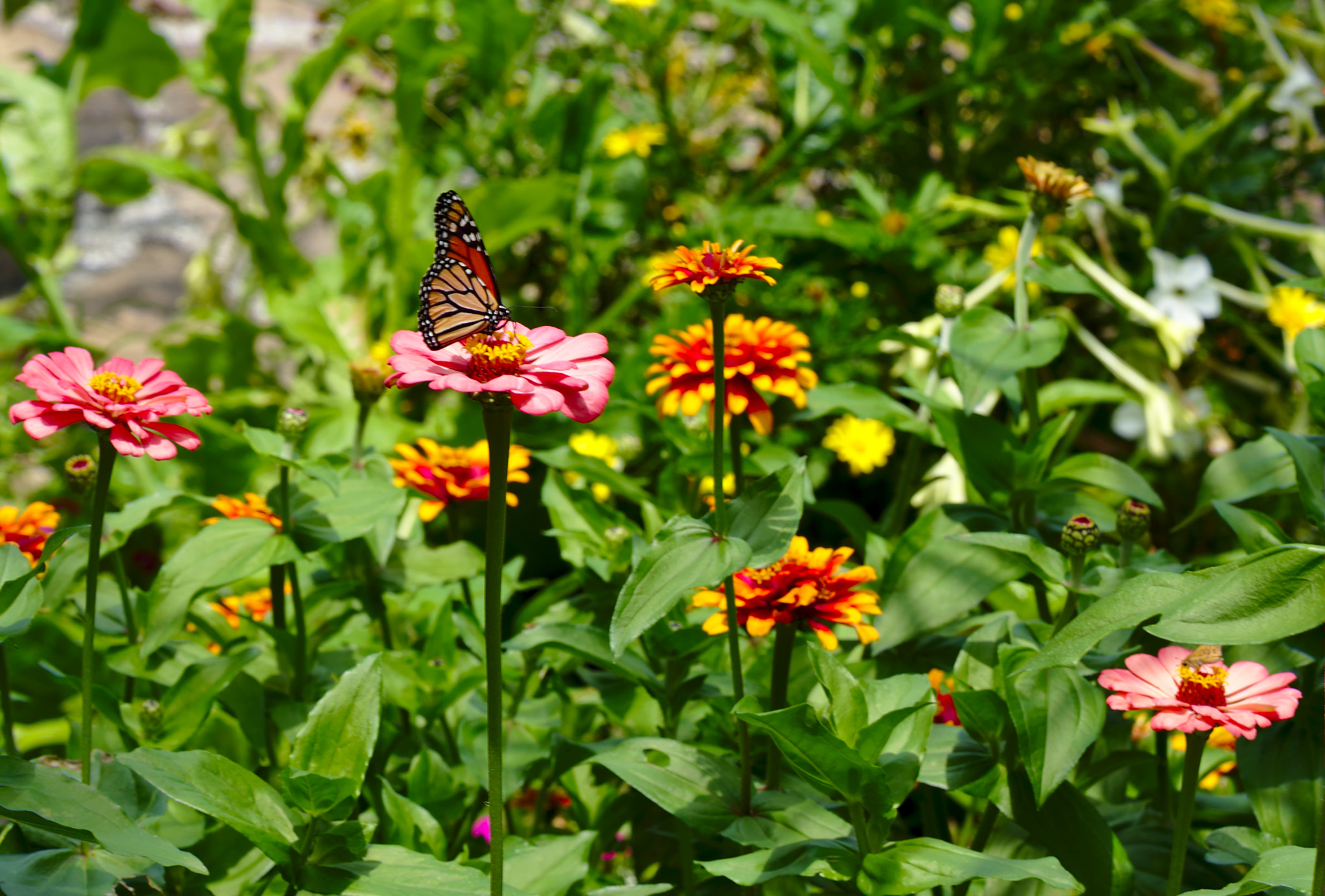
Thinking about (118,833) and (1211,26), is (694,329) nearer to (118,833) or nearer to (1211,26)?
(118,833)

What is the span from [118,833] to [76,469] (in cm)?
33

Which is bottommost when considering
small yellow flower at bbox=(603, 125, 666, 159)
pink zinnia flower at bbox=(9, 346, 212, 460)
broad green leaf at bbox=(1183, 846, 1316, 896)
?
broad green leaf at bbox=(1183, 846, 1316, 896)

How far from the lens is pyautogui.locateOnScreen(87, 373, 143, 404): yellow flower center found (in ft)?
2.17

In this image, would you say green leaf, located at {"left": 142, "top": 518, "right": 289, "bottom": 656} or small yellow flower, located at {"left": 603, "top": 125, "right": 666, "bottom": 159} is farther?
small yellow flower, located at {"left": 603, "top": 125, "right": 666, "bottom": 159}

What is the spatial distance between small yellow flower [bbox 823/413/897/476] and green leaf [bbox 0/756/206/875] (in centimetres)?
92

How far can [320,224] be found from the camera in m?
2.72

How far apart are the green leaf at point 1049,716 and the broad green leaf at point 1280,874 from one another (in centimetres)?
10

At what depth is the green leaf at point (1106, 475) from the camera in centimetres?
85

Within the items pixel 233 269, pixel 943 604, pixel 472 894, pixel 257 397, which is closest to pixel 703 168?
pixel 257 397

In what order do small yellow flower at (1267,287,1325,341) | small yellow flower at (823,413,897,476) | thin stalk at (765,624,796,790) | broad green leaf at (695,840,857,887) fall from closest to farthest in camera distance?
broad green leaf at (695,840,857,887), thin stalk at (765,624,796,790), small yellow flower at (823,413,897,476), small yellow flower at (1267,287,1325,341)

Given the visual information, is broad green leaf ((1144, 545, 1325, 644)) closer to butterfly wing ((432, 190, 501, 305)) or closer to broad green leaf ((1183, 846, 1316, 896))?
broad green leaf ((1183, 846, 1316, 896))

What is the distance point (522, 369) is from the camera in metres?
0.57

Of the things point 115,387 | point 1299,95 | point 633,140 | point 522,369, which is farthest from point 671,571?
point 1299,95

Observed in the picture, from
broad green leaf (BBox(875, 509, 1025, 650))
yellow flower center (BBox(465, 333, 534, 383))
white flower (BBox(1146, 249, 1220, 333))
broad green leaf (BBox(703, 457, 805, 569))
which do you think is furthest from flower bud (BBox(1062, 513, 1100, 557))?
white flower (BBox(1146, 249, 1220, 333))
